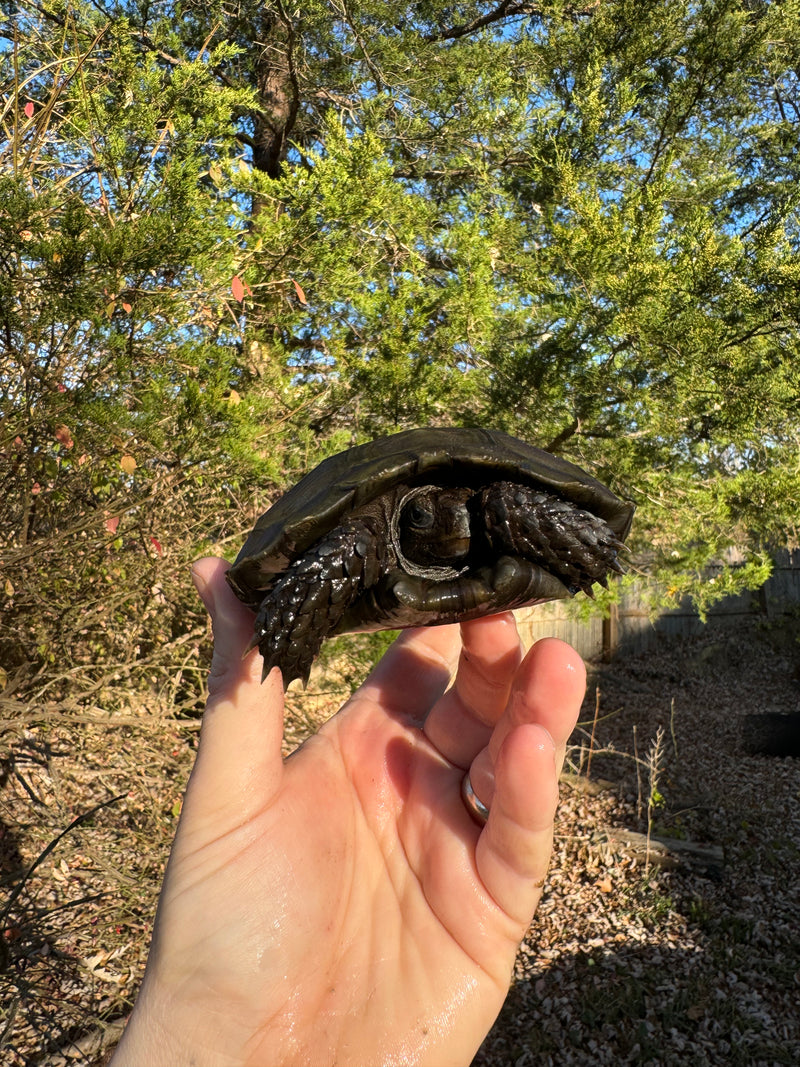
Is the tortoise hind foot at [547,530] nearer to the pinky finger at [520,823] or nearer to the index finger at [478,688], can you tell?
the index finger at [478,688]

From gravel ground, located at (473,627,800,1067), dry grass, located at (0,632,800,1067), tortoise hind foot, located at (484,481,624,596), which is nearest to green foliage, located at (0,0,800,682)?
dry grass, located at (0,632,800,1067)

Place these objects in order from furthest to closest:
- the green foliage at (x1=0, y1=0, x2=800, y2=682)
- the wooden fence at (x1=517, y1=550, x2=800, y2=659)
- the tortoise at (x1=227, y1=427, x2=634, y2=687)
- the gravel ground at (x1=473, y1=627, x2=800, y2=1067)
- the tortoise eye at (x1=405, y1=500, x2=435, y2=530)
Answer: the wooden fence at (x1=517, y1=550, x2=800, y2=659) → the gravel ground at (x1=473, y1=627, x2=800, y2=1067) → the green foliage at (x1=0, y1=0, x2=800, y2=682) → the tortoise eye at (x1=405, y1=500, x2=435, y2=530) → the tortoise at (x1=227, y1=427, x2=634, y2=687)

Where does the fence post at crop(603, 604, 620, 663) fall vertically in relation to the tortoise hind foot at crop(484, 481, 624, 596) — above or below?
below

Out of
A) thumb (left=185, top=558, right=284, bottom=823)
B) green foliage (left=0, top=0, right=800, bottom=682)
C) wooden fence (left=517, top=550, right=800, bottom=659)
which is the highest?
green foliage (left=0, top=0, right=800, bottom=682)

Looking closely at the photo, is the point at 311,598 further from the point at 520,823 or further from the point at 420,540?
the point at 520,823

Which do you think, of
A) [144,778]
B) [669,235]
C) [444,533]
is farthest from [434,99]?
[144,778]

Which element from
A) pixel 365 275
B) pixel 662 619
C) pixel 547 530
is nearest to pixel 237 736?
pixel 547 530

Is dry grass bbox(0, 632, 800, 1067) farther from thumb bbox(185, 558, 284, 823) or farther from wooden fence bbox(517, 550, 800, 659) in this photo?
wooden fence bbox(517, 550, 800, 659)
